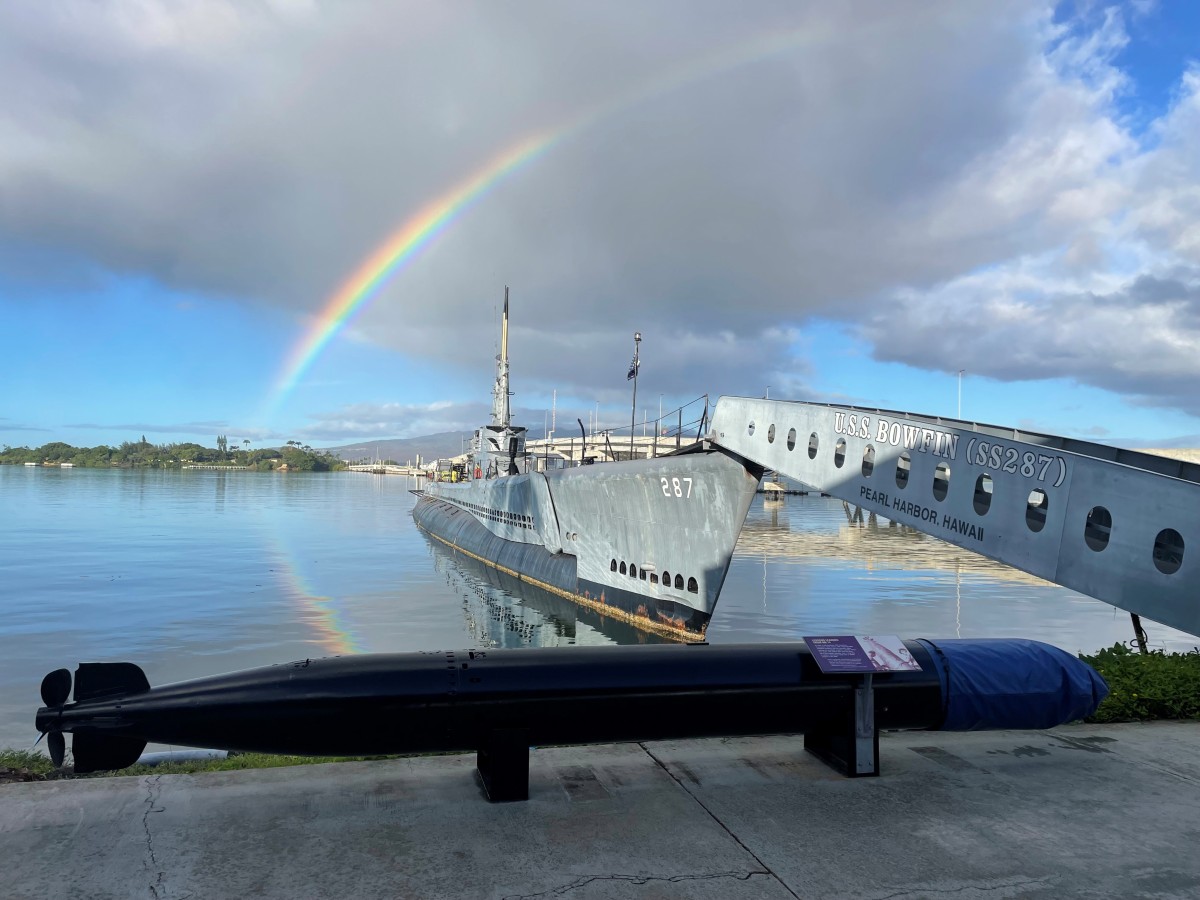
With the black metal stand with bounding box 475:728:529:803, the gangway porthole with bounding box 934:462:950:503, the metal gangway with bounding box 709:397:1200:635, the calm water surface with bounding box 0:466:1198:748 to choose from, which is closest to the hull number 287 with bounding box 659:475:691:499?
the calm water surface with bounding box 0:466:1198:748

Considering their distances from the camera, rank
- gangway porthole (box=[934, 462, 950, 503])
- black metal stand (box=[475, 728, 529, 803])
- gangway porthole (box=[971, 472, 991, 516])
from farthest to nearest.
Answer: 1. gangway porthole (box=[934, 462, 950, 503])
2. gangway porthole (box=[971, 472, 991, 516])
3. black metal stand (box=[475, 728, 529, 803])

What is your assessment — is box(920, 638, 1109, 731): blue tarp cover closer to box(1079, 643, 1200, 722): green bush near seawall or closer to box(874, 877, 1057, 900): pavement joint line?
box(1079, 643, 1200, 722): green bush near seawall

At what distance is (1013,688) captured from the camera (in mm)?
7445

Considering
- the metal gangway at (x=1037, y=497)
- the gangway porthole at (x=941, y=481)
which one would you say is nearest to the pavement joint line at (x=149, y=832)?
the metal gangway at (x=1037, y=497)

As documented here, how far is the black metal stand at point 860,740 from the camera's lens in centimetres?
693

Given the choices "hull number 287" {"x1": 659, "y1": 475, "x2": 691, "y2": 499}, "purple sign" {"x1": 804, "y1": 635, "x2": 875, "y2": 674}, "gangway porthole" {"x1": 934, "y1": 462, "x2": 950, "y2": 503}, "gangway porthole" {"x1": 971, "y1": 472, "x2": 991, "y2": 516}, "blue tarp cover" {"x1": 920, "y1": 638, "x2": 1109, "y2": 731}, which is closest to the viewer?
"purple sign" {"x1": 804, "y1": 635, "x2": 875, "y2": 674}

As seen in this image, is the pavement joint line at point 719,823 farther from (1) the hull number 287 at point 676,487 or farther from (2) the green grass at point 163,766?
(1) the hull number 287 at point 676,487

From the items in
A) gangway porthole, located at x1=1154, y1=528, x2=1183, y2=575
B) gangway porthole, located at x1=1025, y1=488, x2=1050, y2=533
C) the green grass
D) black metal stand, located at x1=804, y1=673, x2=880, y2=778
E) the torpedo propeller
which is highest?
gangway porthole, located at x1=1025, y1=488, x2=1050, y2=533

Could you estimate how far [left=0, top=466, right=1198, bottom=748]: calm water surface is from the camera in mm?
19922

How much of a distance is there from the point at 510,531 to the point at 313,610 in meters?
11.6

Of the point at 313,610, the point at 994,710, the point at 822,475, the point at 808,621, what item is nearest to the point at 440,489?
the point at 313,610

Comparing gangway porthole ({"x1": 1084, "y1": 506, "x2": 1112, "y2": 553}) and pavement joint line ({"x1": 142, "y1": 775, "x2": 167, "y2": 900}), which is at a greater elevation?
gangway porthole ({"x1": 1084, "y1": 506, "x2": 1112, "y2": 553})

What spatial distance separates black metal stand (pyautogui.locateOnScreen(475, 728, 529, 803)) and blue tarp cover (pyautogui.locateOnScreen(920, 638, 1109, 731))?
13.1 feet

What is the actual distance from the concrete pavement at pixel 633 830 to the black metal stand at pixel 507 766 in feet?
0.34
